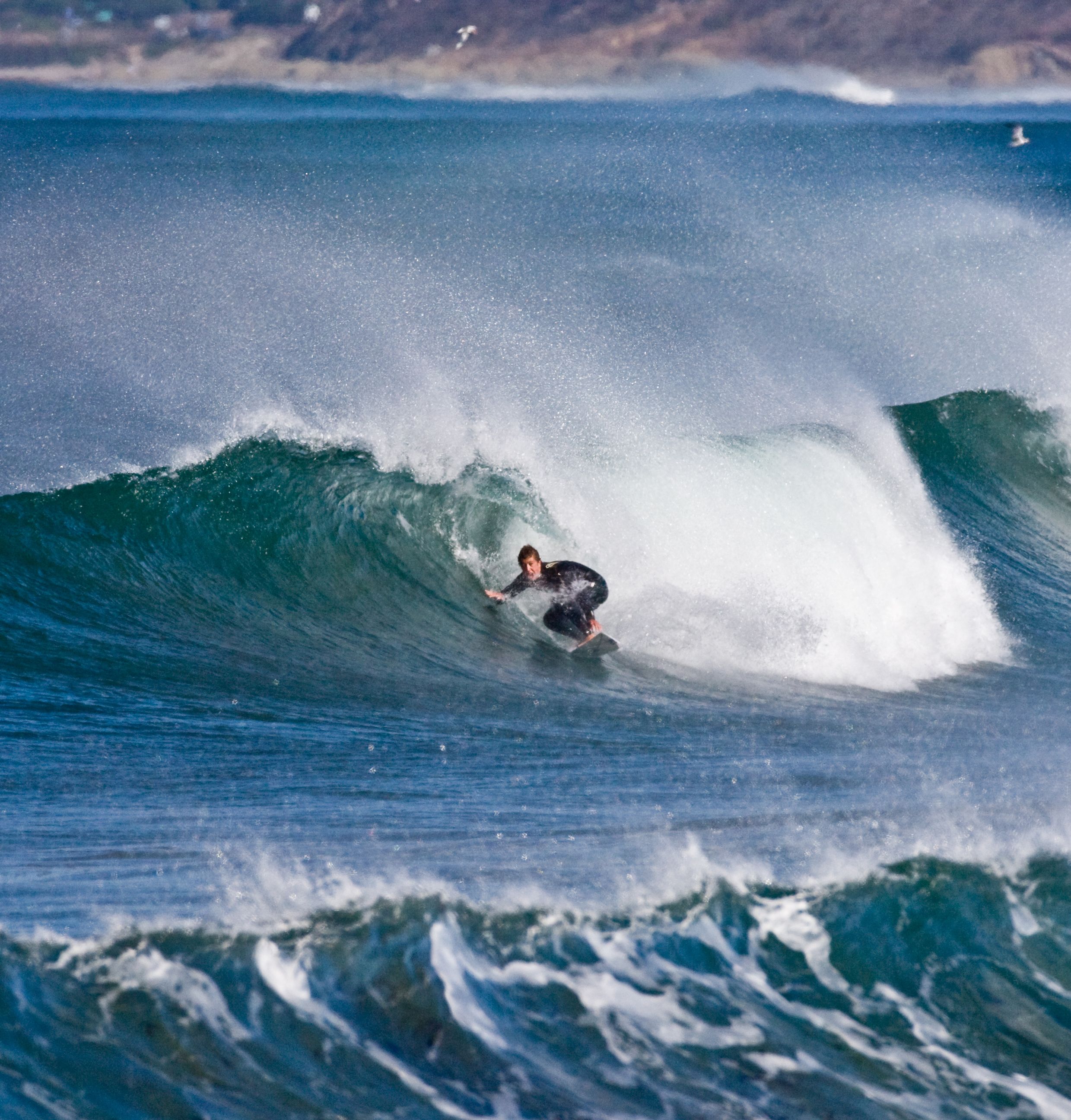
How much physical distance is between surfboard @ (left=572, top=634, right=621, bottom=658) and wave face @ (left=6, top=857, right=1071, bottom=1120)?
353cm

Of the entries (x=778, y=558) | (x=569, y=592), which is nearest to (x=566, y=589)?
(x=569, y=592)

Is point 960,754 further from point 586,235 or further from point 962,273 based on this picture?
point 586,235

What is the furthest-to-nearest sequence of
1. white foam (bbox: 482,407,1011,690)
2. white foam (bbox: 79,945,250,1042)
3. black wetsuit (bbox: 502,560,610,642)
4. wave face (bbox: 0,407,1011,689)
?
white foam (bbox: 482,407,1011,690), black wetsuit (bbox: 502,560,610,642), wave face (bbox: 0,407,1011,689), white foam (bbox: 79,945,250,1042)

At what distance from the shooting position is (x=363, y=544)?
12047 mm

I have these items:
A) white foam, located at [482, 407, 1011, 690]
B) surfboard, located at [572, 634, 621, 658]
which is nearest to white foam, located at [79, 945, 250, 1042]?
surfboard, located at [572, 634, 621, 658]

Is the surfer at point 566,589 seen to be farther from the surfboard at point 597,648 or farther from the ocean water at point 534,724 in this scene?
the ocean water at point 534,724

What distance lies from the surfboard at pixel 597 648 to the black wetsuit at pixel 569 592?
0.19 meters

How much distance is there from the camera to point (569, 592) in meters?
10.5

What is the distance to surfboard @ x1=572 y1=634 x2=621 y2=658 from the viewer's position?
10.1 meters

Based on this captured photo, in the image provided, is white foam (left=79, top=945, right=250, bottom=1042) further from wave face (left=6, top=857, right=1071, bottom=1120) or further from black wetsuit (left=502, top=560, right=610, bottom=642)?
black wetsuit (left=502, top=560, right=610, bottom=642)

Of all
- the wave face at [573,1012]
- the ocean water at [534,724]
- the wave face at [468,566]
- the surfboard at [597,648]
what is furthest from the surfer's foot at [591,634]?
the wave face at [573,1012]

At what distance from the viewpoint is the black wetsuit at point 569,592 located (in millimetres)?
10320

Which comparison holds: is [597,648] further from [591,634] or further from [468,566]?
[468,566]

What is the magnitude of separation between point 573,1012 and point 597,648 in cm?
442
